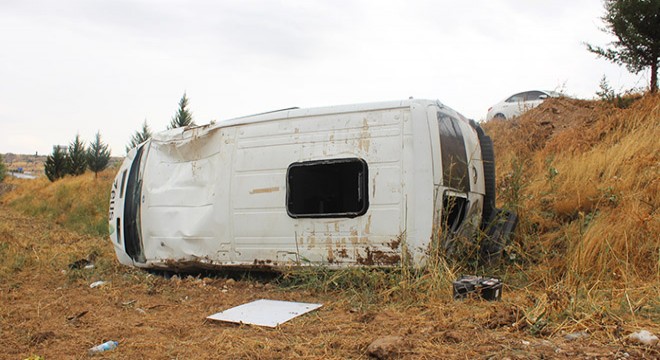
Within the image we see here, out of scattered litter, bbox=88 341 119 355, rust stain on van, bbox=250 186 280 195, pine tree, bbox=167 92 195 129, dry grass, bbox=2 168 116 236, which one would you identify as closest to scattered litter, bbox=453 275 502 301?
rust stain on van, bbox=250 186 280 195

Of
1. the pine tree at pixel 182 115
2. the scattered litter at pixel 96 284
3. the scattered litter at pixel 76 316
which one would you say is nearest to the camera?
the scattered litter at pixel 76 316

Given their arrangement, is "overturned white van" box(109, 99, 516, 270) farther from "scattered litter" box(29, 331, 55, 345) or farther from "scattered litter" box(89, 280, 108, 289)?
"scattered litter" box(29, 331, 55, 345)

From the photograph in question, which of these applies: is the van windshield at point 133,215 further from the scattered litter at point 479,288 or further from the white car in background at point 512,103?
the white car in background at point 512,103

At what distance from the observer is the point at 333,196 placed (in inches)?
240

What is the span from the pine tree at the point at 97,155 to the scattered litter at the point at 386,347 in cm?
3174

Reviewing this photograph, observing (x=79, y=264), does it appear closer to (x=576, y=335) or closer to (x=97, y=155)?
(x=576, y=335)

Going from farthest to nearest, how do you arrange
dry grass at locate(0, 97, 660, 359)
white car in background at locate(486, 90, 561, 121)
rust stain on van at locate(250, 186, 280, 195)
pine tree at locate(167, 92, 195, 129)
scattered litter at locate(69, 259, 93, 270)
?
pine tree at locate(167, 92, 195, 129) → white car in background at locate(486, 90, 561, 121) → scattered litter at locate(69, 259, 93, 270) → rust stain on van at locate(250, 186, 280, 195) → dry grass at locate(0, 97, 660, 359)

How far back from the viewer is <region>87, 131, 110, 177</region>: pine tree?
1243 inches

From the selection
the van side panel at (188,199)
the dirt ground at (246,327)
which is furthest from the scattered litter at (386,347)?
the van side panel at (188,199)

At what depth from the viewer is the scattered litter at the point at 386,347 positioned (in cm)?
275

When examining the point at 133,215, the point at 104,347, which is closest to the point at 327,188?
the point at 133,215

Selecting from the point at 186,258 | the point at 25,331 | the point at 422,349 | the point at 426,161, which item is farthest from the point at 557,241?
the point at 25,331

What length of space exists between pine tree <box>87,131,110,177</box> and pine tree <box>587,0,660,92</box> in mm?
28747

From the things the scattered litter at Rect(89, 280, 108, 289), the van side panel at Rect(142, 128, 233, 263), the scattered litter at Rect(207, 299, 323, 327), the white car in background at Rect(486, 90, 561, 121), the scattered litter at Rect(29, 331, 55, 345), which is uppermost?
the white car in background at Rect(486, 90, 561, 121)
